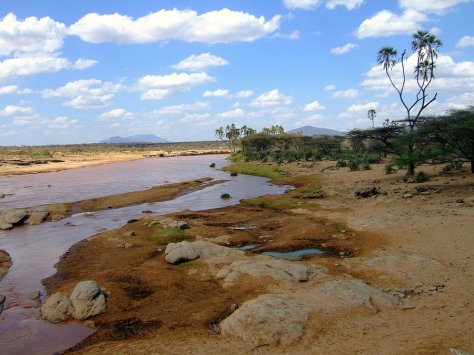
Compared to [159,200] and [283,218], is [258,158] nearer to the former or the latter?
[159,200]

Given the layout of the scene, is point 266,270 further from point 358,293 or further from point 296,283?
point 358,293

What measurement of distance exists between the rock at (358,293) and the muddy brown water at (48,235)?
769 centimetres

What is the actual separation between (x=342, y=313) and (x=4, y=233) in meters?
23.4

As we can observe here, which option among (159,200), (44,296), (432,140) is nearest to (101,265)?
(44,296)

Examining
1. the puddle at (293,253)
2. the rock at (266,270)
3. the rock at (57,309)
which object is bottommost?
the puddle at (293,253)

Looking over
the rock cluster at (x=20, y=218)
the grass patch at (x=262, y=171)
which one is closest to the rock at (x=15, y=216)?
the rock cluster at (x=20, y=218)

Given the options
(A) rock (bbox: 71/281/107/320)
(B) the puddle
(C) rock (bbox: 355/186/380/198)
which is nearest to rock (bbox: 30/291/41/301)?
(A) rock (bbox: 71/281/107/320)

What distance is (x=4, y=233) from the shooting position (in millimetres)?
26609

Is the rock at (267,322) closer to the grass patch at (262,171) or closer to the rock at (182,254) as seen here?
the rock at (182,254)

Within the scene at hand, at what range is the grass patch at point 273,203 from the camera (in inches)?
1204

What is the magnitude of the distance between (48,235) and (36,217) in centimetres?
499

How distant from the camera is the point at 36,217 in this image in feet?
96.9

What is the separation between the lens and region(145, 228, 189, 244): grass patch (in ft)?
71.1

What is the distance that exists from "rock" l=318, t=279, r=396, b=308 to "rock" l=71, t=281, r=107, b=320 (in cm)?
733
